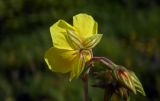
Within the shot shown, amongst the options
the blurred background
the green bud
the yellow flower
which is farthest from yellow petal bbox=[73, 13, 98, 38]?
the blurred background

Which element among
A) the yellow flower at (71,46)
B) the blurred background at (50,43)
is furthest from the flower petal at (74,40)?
the blurred background at (50,43)

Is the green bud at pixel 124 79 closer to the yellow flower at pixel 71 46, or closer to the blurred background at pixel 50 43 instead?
the yellow flower at pixel 71 46

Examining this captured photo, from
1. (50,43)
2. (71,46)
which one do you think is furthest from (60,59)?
(50,43)

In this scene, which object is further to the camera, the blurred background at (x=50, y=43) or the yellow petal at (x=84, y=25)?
the blurred background at (x=50, y=43)

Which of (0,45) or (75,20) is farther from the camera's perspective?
(0,45)

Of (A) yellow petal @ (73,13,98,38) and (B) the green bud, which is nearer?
(B) the green bud

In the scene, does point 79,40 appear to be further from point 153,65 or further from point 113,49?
point 113,49

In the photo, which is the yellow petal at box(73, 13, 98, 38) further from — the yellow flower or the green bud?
the green bud

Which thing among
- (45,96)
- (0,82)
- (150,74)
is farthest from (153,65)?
(0,82)
